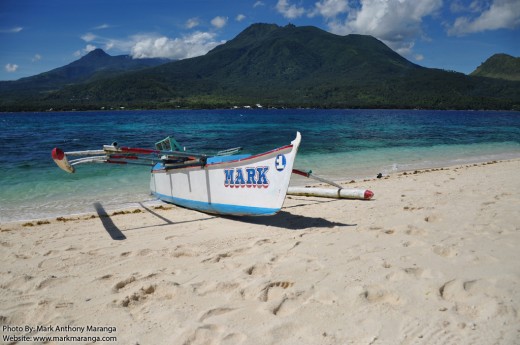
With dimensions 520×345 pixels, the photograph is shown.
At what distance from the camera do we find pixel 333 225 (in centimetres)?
682

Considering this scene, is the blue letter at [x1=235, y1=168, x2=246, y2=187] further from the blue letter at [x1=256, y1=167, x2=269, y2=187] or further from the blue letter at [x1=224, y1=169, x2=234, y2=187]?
the blue letter at [x1=256, y1=167, x2=269, y2=187]

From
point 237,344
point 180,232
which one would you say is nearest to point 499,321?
point 237,344

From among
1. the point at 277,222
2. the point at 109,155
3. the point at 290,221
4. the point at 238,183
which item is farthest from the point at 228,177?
the point at 109,155

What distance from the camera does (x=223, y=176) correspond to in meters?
7.69

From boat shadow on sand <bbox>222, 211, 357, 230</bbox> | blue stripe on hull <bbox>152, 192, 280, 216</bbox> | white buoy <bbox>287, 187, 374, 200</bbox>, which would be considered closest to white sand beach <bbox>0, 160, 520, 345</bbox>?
boat shadow on sand <bbox>222, 211, 357, 230</bbox>

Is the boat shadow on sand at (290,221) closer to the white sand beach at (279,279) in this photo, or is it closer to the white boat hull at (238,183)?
the white sand beach at (279,279)

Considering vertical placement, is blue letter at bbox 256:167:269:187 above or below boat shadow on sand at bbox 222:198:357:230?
above

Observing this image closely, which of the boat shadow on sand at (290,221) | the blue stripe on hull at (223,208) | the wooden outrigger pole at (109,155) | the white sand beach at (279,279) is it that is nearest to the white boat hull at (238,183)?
the blue stripe on hull at (223,208)

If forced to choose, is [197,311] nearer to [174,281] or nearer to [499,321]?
[174,281]

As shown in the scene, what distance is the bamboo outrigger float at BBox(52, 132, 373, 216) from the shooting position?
21.2 ft

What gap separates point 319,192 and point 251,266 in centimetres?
533

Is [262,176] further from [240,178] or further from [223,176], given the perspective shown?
[223,176]

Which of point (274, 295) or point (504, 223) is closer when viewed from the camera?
point (274, 295)

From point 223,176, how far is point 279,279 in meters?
3.76
